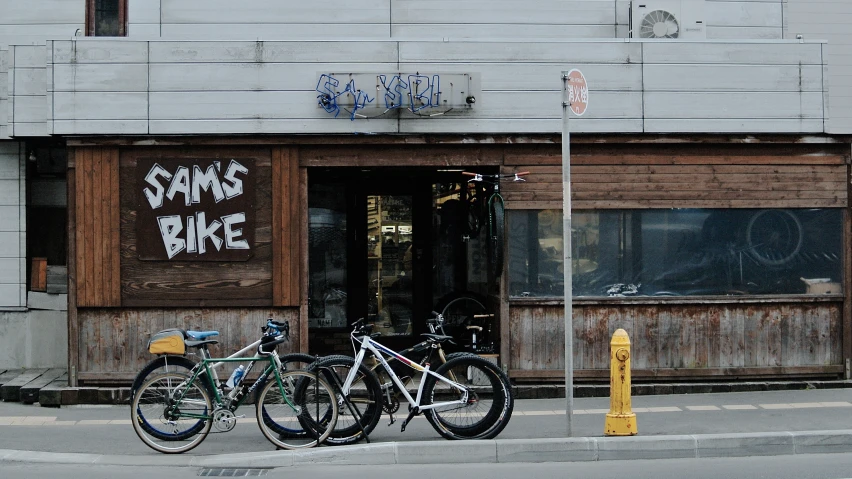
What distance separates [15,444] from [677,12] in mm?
9590

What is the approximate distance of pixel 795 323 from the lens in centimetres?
1220

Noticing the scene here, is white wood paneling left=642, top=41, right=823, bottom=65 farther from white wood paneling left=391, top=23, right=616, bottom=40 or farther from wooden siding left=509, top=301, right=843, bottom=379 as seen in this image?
wooden siding left=509, top=301, right=843, bottom=379

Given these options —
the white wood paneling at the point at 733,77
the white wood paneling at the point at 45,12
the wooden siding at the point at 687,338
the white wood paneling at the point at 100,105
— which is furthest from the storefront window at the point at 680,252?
the white wood paneling at the point at 45,12

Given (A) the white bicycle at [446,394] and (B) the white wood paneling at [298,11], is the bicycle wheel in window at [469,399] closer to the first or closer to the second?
(A) the white bicycle at [446,394]

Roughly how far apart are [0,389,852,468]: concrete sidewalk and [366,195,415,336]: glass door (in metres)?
3.85

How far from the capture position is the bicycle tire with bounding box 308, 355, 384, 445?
9.02 m

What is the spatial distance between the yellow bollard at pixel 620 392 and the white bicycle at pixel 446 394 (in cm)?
101

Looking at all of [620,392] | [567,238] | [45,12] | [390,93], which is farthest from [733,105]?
[45,12]

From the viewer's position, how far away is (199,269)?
1181cm

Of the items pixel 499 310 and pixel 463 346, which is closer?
pixel 499 310

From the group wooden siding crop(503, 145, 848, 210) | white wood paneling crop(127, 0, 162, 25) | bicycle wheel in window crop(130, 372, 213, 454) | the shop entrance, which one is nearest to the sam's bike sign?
white wood paneling crop(127, 0, 162, 25)

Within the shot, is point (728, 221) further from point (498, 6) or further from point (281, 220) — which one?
point (281, 220)

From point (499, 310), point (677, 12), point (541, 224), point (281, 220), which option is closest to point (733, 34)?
point (677, 12)

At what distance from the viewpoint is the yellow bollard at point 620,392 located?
902cm
